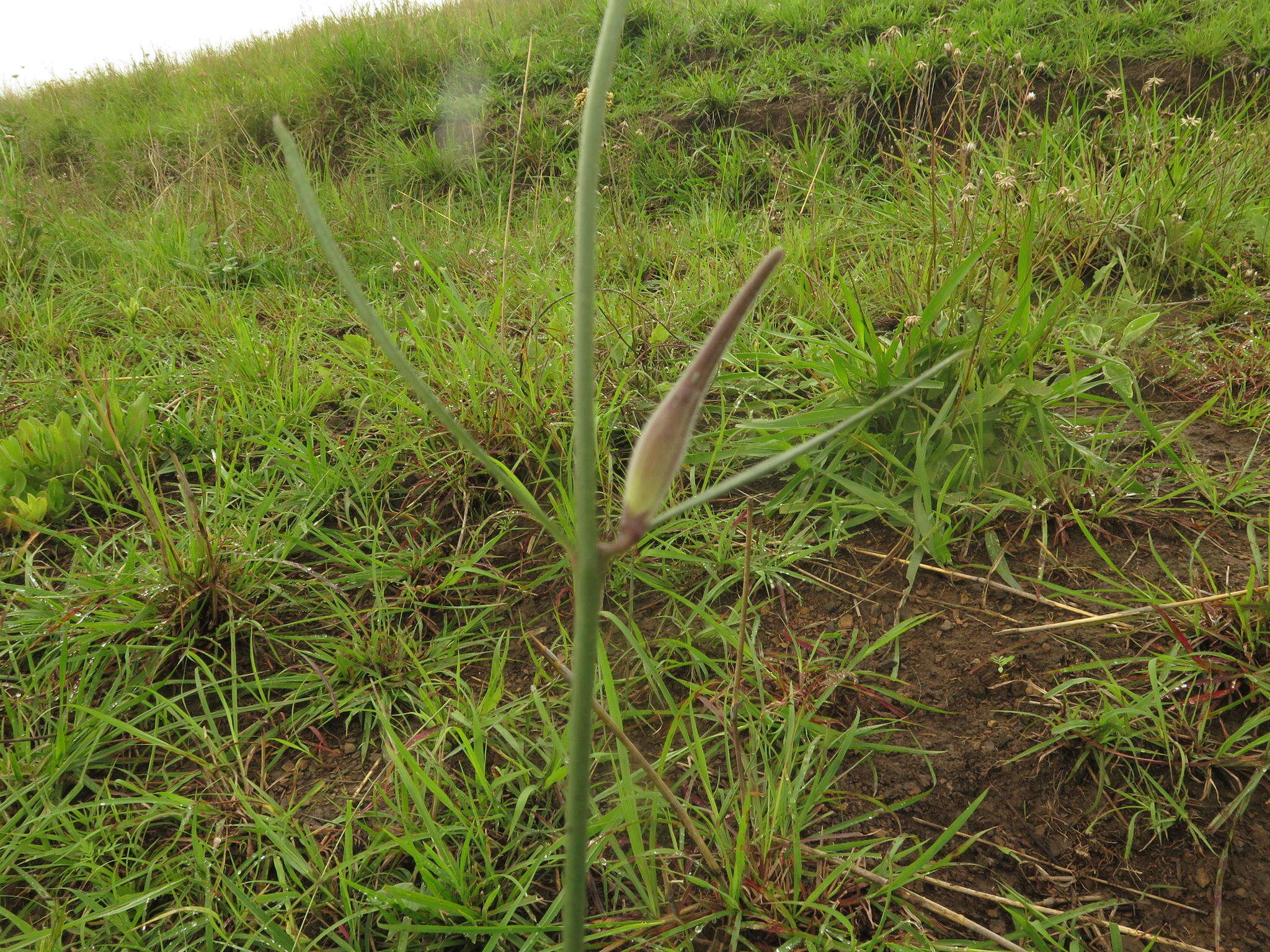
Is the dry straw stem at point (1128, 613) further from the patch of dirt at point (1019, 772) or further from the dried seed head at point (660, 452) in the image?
the dried seed head at point (660, 452)

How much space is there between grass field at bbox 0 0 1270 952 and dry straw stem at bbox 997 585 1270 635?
0.01 metres

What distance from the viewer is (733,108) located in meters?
3.69

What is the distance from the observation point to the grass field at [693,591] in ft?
3.53

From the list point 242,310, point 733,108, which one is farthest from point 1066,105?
point 242,310

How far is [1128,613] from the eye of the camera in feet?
4.24

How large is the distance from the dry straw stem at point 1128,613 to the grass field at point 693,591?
0.01m

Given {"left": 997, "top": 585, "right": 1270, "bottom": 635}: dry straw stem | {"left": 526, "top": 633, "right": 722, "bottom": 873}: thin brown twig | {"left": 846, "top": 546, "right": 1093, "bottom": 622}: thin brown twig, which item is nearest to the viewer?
{"left": 526, "top": 633, "right": 722, "bottom": 873}: thin brown twig

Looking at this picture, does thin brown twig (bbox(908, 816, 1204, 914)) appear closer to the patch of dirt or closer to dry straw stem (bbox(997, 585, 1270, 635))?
the patch of dirt

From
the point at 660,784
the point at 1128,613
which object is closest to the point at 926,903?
the point at 660,784

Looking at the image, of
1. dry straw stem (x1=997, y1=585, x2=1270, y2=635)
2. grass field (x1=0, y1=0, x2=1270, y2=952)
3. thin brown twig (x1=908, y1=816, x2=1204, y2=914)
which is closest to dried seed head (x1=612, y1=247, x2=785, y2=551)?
grass field (x1=0, y1=0, x2=1270, y2=952)

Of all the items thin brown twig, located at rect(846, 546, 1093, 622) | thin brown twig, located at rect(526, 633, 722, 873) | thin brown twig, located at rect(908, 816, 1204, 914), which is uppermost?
thin brown twig, located at rect(526, 633, 722, 873)

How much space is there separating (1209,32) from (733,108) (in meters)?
1.88

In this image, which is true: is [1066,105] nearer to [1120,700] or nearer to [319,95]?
[1120,700]

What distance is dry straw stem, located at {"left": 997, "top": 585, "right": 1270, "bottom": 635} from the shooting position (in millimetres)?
1235
